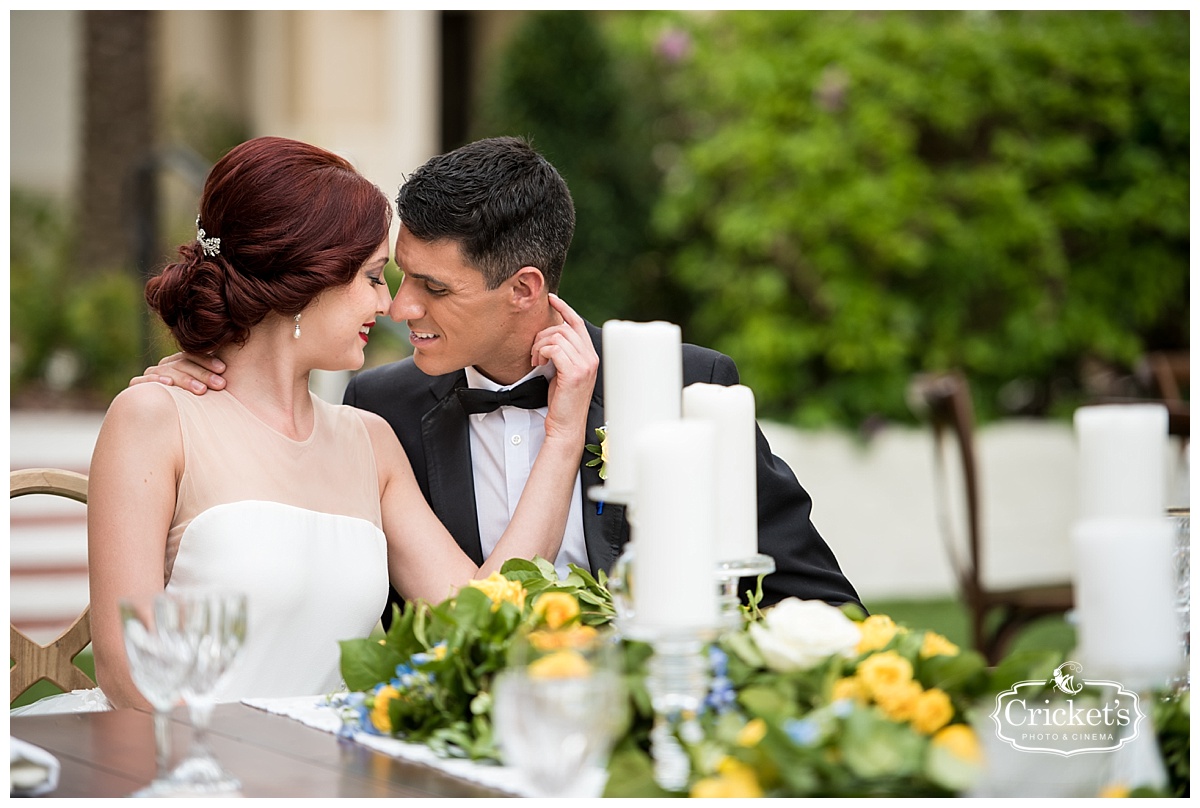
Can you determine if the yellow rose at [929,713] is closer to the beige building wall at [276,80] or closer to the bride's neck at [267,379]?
the bride's neck at [267,379]

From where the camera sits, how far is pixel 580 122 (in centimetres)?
794

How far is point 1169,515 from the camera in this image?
6.65ft

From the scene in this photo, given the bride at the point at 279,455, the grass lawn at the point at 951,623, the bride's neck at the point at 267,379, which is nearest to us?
the bride at the point at 279,455

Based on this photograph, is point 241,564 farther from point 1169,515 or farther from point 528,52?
point 528,52

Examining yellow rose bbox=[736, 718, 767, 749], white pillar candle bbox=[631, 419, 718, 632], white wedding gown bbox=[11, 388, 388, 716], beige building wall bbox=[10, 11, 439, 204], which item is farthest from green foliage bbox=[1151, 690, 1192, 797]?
beige building wall bbox=[10, 11, 439, 204]

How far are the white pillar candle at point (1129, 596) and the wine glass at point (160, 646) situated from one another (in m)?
0.90

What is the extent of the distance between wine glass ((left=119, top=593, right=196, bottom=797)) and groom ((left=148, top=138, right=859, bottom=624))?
133 centimetres

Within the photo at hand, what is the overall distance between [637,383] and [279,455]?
1.35 m

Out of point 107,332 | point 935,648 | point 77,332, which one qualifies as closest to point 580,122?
point 107,332

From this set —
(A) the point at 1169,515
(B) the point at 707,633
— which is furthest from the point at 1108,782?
(A) the point at 1169,515

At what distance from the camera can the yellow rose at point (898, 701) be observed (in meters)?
1.47

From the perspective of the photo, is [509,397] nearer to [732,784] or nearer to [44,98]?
[732,784]

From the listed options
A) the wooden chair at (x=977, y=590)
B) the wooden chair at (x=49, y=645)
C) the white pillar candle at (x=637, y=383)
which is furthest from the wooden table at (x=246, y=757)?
the wooden chair at (x=977, y=590)

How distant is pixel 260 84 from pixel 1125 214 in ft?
23.7
